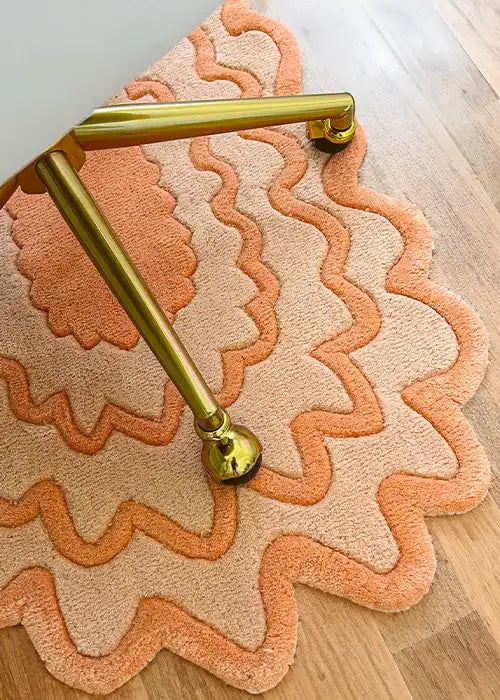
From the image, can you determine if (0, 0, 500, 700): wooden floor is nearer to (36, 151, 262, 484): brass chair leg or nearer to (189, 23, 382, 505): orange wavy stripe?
(189, 23, 382, 505): orange wavy stripe

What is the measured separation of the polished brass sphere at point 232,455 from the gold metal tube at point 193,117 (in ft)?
0.93

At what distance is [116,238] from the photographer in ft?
2.46

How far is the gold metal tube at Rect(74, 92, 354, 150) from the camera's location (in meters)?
0.74

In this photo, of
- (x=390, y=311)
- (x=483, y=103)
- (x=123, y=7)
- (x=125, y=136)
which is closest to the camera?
(x=123, y=7)

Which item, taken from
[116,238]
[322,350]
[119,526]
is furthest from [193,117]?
[119,526]

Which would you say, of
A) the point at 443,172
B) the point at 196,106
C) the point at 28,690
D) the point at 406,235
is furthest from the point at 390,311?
the point at 28,690

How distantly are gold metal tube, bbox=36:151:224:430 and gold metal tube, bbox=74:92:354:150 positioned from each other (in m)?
0.04

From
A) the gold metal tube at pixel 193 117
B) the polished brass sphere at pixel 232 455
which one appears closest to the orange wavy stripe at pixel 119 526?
the polished brass sphere at pixel 232 455

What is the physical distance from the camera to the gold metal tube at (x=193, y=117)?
0.74 meters

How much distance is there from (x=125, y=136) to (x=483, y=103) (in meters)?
0.52

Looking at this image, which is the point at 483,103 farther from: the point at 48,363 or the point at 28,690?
the point at 28,690

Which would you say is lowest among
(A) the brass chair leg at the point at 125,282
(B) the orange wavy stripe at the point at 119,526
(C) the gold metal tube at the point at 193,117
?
(B) the orange wavy stripe at the point at 119,526

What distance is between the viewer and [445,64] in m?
1.08

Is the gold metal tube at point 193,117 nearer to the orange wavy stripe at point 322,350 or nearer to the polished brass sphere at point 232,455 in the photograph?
the orange wavy stripe at point 322,350
